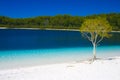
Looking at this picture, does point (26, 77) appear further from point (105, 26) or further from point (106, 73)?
point (105, 26)

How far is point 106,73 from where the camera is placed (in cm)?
1149

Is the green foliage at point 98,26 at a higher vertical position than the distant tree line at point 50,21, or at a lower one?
lower

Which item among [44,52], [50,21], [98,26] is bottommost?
[44,52]

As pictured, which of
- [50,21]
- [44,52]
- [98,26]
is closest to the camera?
[98,26]

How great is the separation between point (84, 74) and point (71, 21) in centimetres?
12874

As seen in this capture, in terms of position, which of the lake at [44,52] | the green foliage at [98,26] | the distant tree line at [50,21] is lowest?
the lake at [44,52]

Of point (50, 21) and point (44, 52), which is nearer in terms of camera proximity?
point (44, 52)

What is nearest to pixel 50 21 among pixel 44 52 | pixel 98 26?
pixel 44 52

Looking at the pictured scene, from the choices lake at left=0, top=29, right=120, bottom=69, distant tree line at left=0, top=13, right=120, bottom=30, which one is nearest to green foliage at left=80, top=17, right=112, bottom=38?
lake at left=0, top=29, right=120, bottom=69

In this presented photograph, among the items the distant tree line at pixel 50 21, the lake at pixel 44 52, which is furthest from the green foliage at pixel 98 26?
the distant tree line at pixel 50 21

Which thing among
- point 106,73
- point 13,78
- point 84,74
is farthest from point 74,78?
point 13,78

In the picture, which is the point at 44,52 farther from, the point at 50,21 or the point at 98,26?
the point at 50,21

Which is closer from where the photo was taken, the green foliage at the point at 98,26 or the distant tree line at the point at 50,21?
the green foliage at the point at 98,26

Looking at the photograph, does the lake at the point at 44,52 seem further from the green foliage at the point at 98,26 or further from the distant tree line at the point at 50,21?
the distant tree line at the point at 50,21
